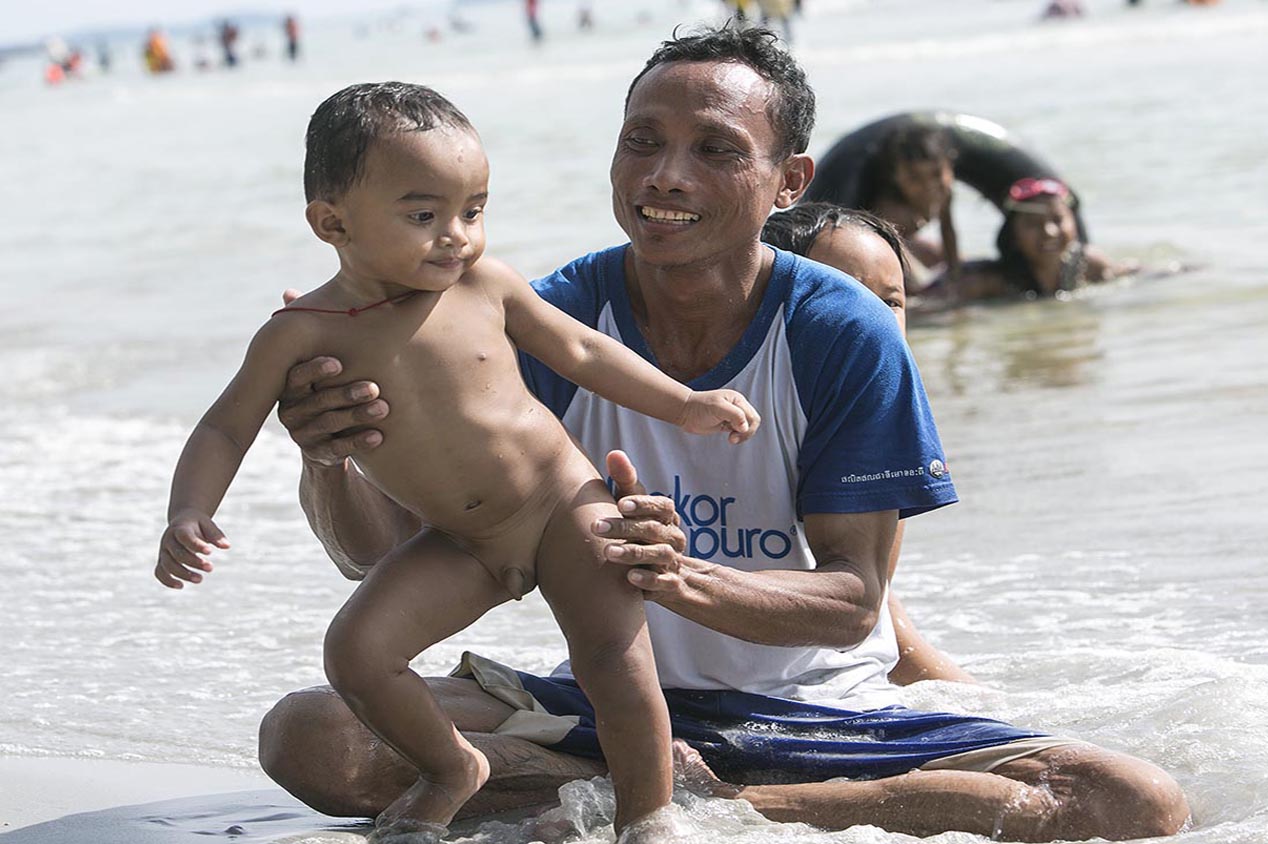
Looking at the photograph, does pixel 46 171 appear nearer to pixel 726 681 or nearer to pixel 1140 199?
pixel 1140 199

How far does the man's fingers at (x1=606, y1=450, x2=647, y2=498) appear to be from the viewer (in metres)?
2.98

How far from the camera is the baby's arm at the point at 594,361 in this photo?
10.1ft

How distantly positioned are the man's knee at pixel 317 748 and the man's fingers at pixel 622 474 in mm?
634

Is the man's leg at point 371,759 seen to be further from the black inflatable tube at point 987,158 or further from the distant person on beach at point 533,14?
the distant person on beach at point 533,14

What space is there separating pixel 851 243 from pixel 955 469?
243cm

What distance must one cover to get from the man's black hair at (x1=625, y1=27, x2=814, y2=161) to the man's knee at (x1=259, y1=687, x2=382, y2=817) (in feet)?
3.98

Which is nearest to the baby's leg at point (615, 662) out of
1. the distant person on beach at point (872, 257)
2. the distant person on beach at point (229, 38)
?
the distant person on beach at point (872, 257)

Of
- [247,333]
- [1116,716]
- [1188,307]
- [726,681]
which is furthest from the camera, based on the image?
[247,333]

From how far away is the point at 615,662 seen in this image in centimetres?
295

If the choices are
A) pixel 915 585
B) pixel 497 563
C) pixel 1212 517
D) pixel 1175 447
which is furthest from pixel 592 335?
pixel 1175 447

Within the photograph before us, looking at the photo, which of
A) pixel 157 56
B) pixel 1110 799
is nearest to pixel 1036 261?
pixel 1110 799

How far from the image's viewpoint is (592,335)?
313cm

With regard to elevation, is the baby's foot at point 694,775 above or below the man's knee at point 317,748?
below

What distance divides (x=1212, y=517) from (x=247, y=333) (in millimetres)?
6065
